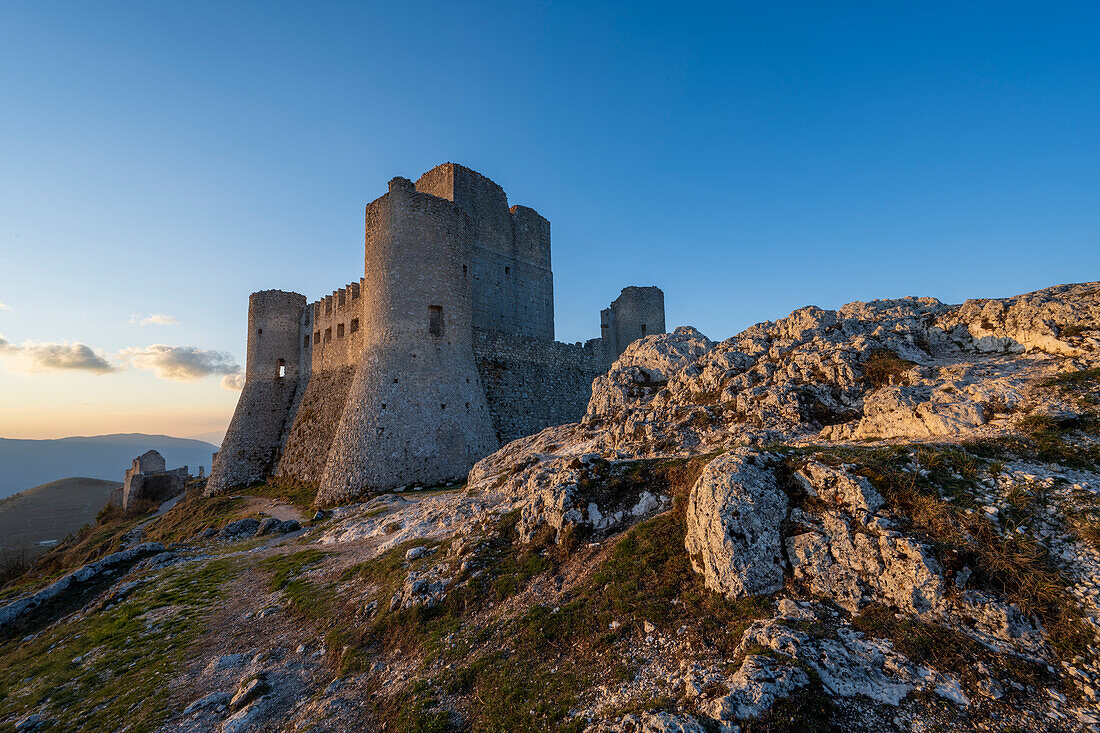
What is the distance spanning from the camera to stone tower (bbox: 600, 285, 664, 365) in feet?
129

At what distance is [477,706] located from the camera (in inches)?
209

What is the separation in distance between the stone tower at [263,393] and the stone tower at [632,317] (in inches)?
977

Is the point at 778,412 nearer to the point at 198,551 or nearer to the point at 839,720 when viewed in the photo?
the point at 839,720

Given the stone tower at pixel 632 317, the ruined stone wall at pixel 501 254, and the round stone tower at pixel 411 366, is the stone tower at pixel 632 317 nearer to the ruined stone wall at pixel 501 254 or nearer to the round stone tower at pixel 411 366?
the ruined stone wall at pixel 501 254

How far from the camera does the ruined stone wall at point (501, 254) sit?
2969 cm

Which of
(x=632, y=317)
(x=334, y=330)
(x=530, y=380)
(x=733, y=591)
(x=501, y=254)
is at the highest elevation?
(x=501, y=254)

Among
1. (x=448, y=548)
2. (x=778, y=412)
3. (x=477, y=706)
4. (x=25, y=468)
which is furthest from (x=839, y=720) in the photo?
(x=25, y=468)

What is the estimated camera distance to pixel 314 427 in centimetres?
2923

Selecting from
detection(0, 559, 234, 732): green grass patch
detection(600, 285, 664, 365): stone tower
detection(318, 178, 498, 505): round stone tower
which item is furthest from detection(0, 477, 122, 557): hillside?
detection(600, 285, 664, 365): stone tower

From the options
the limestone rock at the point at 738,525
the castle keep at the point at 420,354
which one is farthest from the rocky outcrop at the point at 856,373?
the castle keep at the point at 420,354

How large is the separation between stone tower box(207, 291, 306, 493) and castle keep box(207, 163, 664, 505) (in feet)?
0.27

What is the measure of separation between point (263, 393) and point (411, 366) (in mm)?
18051

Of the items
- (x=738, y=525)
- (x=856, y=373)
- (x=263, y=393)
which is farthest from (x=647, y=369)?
(x=263, y=393)

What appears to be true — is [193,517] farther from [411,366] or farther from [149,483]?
[149,483]
